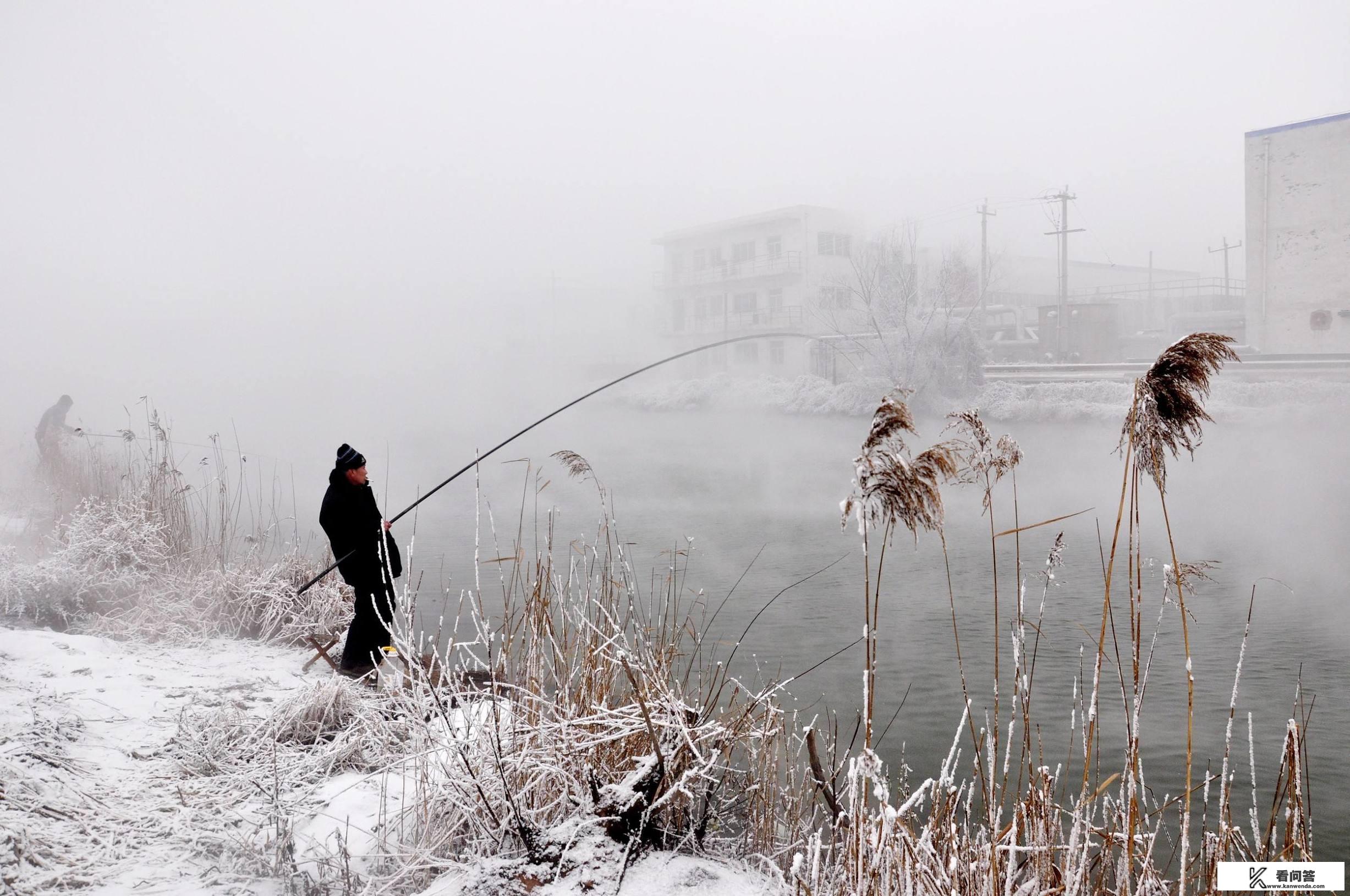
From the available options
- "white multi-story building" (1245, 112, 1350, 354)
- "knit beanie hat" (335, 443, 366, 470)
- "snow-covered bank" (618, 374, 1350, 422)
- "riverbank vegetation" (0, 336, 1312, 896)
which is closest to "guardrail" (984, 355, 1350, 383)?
"snow-covered bank" (618, 374, 1350, 422)

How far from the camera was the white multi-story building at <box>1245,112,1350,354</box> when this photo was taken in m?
24.5

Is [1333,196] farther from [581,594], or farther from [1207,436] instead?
[581,594]

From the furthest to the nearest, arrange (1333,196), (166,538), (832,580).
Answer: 1. (1333,196)
2. (832,580)
3. (166,538)

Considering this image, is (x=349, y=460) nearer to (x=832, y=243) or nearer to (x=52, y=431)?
(x=52, y=431)

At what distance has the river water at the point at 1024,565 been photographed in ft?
20.5

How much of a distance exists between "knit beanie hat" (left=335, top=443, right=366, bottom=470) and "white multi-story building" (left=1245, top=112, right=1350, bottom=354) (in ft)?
90.8

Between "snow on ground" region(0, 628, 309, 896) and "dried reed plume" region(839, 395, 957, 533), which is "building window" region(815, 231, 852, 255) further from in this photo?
"dried reed plume" region(839, 395, 957, 533)

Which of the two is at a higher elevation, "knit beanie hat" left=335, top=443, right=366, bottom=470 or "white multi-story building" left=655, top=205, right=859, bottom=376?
"white multi-story building" left=655, top=205, right=859, bottom=376

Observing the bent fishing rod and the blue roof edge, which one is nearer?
the bent fishing rod

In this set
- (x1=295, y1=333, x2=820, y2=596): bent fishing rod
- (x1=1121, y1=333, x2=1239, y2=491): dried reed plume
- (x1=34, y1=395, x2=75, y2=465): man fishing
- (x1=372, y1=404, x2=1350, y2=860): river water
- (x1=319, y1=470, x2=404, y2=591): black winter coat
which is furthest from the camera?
(x1=34, y1=395, x2=75, y2=465): man fishing

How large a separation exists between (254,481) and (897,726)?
15737mm

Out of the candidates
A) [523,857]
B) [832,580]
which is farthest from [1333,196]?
[523,857]

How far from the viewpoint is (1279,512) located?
14.9 m

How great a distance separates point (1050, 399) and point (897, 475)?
2307cm
